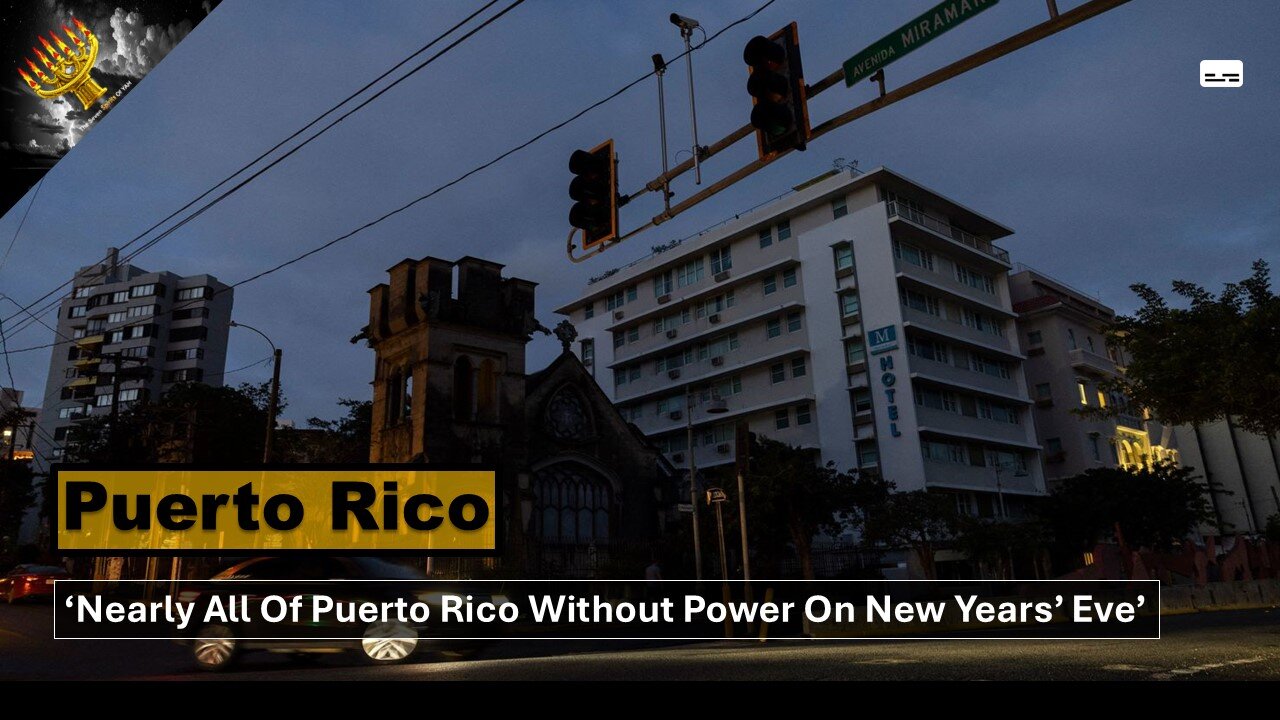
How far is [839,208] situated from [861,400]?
12223 mm

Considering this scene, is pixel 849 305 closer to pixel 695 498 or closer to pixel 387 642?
pixel 695 498

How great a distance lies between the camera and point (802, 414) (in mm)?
51406

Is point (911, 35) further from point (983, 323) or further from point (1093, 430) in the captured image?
point (1093, 430)

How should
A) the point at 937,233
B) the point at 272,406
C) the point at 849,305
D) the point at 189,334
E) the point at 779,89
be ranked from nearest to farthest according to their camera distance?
the point at 779,89
the point at 272,406
the point at 849,305
the point at 937,233
the point at 189,334

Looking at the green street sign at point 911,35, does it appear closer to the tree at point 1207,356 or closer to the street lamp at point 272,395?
the tree at point 1207,356

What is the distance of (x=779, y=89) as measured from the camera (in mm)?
9133

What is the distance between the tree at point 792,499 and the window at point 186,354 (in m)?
77.0

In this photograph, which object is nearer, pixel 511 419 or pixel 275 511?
pixel 275 511

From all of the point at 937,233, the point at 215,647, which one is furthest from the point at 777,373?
the point at 215,647

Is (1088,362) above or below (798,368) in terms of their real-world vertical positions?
above

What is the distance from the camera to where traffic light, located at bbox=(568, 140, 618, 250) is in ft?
36.6

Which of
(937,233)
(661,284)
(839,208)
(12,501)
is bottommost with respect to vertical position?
(12,501)

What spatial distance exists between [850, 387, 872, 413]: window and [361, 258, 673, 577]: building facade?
17401 mm

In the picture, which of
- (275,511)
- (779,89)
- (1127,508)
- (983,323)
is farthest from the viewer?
(983,323)
